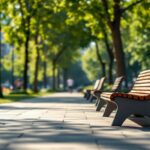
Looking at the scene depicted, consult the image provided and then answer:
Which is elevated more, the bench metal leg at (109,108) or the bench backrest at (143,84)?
the bench backrest at (143,84)

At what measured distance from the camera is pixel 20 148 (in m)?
8.09

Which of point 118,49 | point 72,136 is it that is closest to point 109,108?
point 72,136

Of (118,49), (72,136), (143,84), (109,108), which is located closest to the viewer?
(72,136)

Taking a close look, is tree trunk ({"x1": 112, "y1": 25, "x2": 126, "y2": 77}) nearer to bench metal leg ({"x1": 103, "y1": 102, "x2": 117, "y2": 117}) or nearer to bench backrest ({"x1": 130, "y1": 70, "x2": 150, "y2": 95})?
bench metal leg ({"x1": 103, "y1": 102, "x2": 117, "y2": 117})

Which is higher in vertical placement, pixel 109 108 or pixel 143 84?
pixel 143 84

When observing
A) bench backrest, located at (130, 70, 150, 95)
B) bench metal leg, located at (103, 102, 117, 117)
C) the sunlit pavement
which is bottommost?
bench metal leg, located at (103, 102, 117, 117)

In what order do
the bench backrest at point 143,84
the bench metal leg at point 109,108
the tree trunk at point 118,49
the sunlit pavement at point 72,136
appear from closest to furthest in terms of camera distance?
the sunlit pavement at point 72,136, the bench backrest at point 143,84, the bench metal leg at point 109,108, the tree trunk at point 118,49

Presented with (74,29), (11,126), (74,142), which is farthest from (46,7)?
(74,142)

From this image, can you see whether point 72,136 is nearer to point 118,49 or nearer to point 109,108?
point 109,108

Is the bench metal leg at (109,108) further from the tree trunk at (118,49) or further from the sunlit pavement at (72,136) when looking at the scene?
the tree trunk at (118,49)

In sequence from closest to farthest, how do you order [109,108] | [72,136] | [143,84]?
1. [72,136]
2. [143,84]
3. [109,108]

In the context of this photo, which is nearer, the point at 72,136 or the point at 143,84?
the point at 72,136

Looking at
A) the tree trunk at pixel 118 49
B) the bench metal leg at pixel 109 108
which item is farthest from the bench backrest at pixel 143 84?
the tree trunk at pixel 118 49

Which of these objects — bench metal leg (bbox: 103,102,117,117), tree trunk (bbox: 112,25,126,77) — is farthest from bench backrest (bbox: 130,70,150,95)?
tree trunk (bbox: 112,25,126,77)
